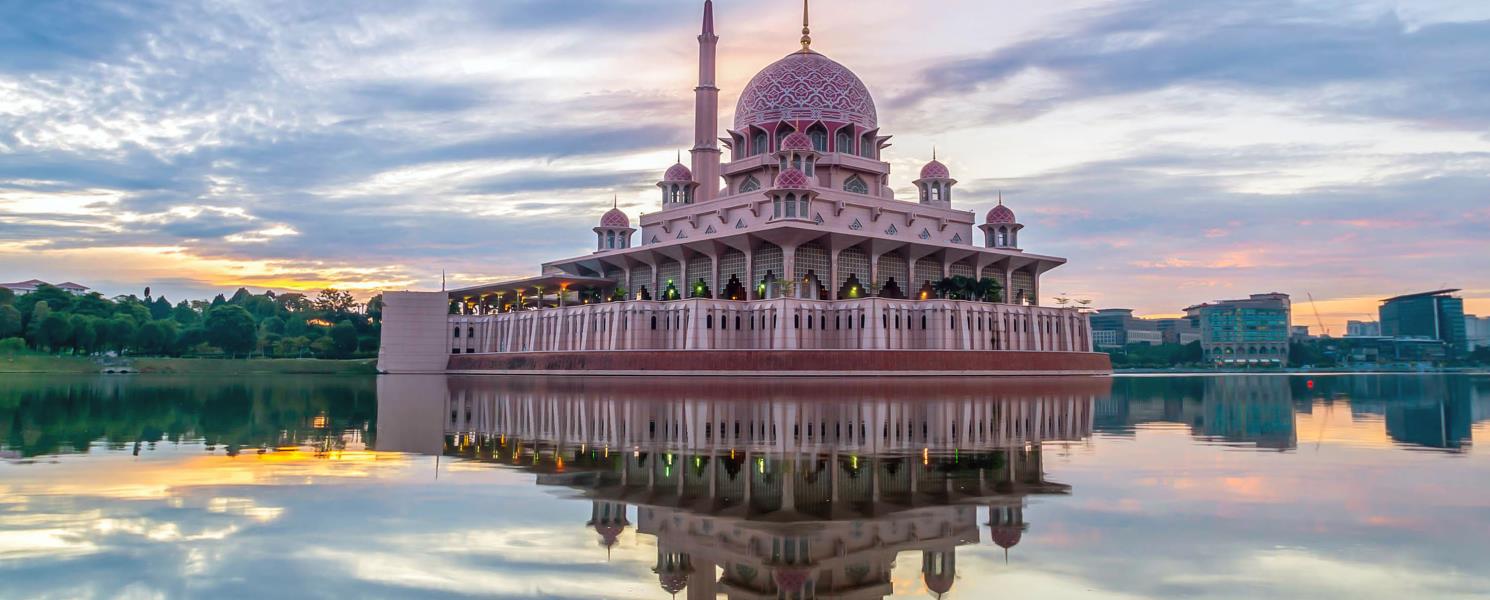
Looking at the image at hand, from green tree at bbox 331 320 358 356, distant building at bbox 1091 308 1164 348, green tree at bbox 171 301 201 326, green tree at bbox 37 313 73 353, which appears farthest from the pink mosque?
distant building at bbox 1091 308 1164 348

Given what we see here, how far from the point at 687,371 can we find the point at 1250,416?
32.1 m

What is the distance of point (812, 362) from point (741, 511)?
42176 millimetres

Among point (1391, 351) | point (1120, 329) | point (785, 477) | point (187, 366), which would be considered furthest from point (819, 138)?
point (1120, 329)

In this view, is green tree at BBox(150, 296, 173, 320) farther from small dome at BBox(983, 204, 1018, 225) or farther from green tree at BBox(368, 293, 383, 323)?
small dome at BBox(983, 204, 1018, 225)

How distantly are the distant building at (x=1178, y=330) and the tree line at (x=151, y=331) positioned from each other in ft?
444

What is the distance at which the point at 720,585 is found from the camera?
648 centimetres

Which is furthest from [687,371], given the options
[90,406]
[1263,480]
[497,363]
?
[1263,480]

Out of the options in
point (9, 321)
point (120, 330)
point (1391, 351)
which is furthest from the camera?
point (1391, 351)

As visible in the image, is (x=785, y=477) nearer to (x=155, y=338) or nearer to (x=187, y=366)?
(x=187, y=366)

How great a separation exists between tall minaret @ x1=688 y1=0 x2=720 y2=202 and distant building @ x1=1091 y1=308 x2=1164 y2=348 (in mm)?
124001

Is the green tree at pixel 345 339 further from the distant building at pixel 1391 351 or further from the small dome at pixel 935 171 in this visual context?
the distant building at pixel 1391 351

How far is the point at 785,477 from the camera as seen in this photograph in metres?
11.3

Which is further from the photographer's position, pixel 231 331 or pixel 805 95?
pixel 231 331

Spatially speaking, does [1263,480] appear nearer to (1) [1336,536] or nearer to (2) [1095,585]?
(1) [1336,536]
